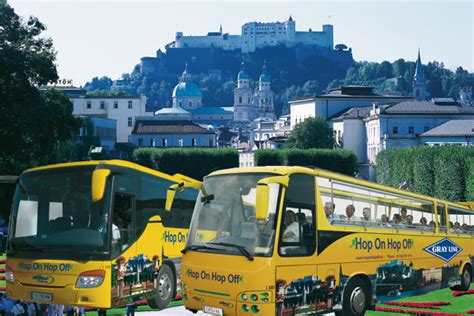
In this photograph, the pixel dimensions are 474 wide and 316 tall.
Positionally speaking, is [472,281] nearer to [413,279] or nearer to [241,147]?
[413,279]

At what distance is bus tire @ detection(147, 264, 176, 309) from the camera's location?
19.7 metres

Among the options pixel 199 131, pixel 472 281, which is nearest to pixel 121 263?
pixel 472 281

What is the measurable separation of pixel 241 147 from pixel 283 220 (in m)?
178

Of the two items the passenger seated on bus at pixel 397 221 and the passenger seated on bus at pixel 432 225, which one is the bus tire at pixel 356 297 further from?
the passenger seated on bus at pixel 432 225

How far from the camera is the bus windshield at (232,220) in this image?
53.1 ft

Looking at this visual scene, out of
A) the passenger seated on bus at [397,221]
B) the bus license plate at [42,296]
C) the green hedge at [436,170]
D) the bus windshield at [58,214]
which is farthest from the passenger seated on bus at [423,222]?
the green hedge at [436,170]

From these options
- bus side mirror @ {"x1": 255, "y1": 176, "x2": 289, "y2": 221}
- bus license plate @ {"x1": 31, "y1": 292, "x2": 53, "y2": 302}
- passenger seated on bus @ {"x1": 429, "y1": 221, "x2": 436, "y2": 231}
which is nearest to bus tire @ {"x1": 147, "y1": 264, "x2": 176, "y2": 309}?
bus license plate @ {"x1": 31, "y1": 292, "x2": 53, "y2": 302}

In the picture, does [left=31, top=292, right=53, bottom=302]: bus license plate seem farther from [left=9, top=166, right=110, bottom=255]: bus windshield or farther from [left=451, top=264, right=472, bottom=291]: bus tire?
[left=451, top=264, right=472, bottom=291]: bus tire

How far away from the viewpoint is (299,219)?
16609mm

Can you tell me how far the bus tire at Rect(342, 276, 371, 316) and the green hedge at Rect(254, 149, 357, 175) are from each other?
9879 cm

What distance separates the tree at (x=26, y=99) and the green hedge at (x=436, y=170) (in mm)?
32834

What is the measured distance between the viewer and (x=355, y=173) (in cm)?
12725

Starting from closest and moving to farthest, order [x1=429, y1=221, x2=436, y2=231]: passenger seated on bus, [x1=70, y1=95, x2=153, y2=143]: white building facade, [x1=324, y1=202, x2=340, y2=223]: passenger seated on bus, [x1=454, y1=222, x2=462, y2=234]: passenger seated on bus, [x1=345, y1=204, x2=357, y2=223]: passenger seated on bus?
1. [x1=324, y1=202, x2=340, y2=223]: passenger seated on bus
2. [x1=345, y1=204, x2=357, y2=223]: passenger seated on bus
3. [x1=429, y1=221, x2=436, y2=231]: passenger seated on bus
4. [x1=454, y1=222, x2=462, y2=234]: passenger seated on bus
5. [x1=70, y1=95, x2=153, y2=143]: white building facade

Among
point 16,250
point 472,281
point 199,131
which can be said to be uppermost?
point 199,131
